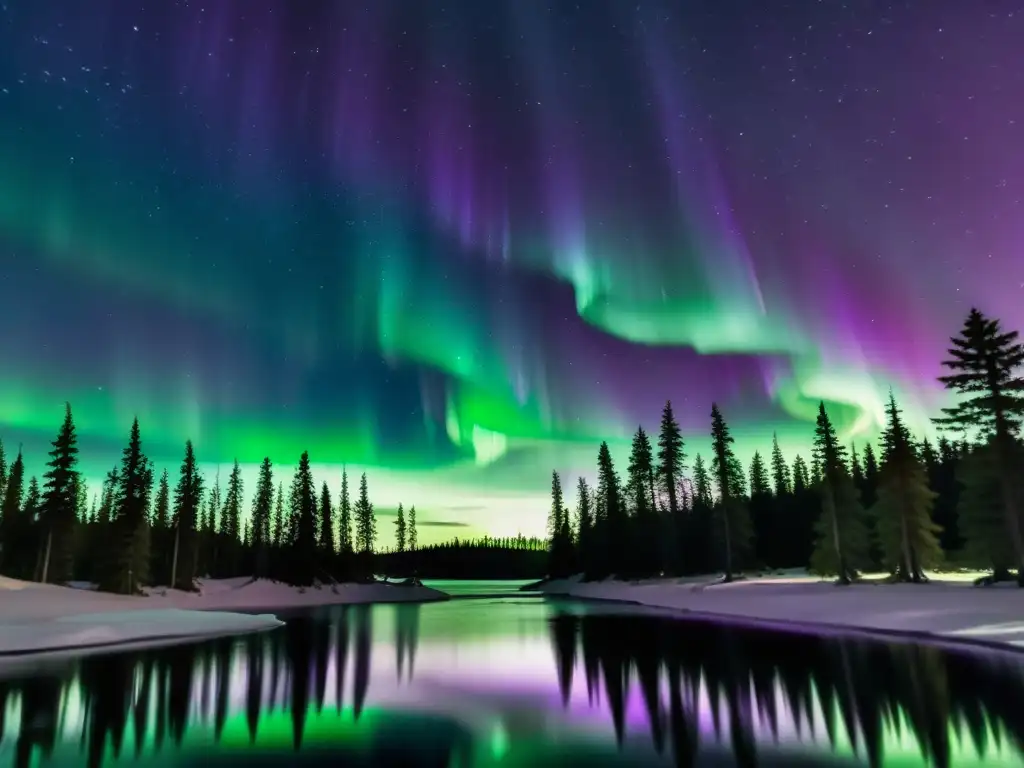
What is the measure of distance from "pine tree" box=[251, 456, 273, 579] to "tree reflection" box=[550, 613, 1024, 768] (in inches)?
3573

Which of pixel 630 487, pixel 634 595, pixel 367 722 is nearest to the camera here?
pixel 367 722

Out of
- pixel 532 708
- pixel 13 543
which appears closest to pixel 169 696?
pixel 532 708

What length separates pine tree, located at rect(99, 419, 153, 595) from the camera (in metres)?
68.4

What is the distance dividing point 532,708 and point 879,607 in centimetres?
2628

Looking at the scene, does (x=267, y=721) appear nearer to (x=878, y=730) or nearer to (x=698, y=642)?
(x=878, y=730)

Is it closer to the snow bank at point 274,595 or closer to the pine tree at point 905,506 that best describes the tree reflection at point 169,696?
the pine tree at point 905,506

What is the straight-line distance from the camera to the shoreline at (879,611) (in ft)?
78.7

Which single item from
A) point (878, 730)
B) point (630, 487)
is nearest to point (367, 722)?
point (878, 730)

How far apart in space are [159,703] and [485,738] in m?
8.49

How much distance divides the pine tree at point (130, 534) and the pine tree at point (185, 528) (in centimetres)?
459

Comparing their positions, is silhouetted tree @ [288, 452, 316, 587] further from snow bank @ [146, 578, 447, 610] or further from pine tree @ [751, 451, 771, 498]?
pine tree @ [751, 451, 771, 498]

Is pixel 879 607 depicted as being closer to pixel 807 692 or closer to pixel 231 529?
pixel 807 692

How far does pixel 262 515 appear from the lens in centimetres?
11175

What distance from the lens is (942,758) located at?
9.36 metres
